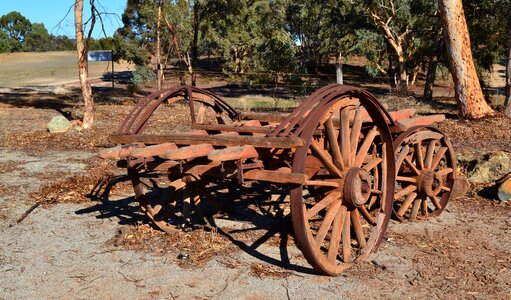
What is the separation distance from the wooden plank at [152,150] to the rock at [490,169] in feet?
16.4

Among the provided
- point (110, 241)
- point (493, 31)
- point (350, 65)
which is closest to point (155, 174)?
point (110, 241)

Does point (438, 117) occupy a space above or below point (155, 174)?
above

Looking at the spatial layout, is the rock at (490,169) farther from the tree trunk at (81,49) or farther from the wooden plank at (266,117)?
the tree trunk at (81,49)

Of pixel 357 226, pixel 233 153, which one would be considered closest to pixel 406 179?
pixel 357 226

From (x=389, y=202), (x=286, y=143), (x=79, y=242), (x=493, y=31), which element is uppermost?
(x=493, y=31)

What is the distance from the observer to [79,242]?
5.45 metres

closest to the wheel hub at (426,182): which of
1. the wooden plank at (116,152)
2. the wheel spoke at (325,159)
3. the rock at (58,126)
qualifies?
the wheel spoke at (325,159)

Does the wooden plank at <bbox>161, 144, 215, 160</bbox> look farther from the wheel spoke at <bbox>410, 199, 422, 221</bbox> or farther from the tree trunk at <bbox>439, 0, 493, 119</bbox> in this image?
the tree trunk at <bbox>439, 0, 493, 119</bbox>

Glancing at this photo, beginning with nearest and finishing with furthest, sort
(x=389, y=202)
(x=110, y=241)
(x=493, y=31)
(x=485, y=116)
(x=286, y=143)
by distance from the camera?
1. (x=286, y=143)
2. (x=389, y=202)
3. (x=110, y=241)
4. (x=485, y=116)
5. (x=493, y=31)

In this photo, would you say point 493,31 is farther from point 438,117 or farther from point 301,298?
point 301,298

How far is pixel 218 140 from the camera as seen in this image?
4.31 m

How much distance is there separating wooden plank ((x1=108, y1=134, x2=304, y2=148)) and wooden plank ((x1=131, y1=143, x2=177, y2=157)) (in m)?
0.08

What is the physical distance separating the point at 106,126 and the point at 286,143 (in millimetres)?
11498

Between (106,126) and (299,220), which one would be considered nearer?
(299,220)
